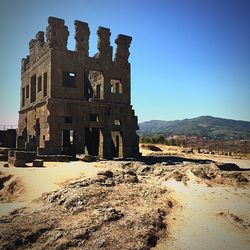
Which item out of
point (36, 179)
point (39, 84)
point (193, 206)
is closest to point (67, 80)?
point (39, 84)

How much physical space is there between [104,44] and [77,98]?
5304mm

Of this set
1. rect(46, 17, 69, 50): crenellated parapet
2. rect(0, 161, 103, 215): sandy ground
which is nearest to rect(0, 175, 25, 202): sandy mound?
rect(0, 161, 103, 215): sandy ground

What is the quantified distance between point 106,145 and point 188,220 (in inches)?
583

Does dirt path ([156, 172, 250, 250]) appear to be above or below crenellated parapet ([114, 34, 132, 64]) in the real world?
below

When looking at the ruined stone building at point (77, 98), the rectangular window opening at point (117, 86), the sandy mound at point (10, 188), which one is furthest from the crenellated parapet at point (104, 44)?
the sandy mound at point (10, 188)

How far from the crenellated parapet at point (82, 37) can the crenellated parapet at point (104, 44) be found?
1208 millimetres

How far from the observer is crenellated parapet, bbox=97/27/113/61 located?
23.3 meters

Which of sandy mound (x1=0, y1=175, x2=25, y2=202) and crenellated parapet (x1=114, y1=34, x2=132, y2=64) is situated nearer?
sandy mound (x1=0, y1=175, x2=25, y2=202)

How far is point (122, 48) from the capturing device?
24625 mm

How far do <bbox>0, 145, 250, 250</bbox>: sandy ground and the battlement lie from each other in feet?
36.5

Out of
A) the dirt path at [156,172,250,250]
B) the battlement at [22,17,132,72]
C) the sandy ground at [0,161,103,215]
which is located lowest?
the dirt path at [156,172,250,250]

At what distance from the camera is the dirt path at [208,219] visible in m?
6.72

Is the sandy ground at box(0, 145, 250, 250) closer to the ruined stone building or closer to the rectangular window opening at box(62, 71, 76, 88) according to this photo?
the ruined stone building

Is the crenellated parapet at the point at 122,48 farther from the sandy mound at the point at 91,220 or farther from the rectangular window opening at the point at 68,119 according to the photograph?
the sandy mound at the point at 91,220
